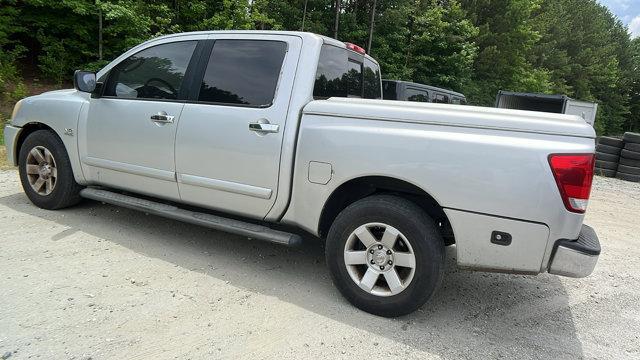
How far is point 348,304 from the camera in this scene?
Result: 3357 mm

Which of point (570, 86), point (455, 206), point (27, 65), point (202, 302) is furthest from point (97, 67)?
point (570, 86)

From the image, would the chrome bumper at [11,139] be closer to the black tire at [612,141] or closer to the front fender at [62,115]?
the front fender at [62,115]

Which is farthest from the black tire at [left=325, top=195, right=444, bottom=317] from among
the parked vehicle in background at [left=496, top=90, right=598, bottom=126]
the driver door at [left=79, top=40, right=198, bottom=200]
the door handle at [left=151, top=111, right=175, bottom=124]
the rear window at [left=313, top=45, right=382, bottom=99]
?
the parked vehicle in background at [left=496, top=90, right=598, bottom=126]

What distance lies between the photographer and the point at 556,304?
3748 millimetres

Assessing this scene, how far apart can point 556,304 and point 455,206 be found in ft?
5.39

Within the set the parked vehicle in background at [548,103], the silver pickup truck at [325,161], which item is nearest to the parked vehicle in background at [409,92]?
the parked vehicle in background at [548,103]

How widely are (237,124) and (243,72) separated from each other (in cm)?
48

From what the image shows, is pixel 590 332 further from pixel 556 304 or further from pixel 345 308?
pixel 345 308

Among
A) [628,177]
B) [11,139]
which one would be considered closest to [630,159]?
[628,177]

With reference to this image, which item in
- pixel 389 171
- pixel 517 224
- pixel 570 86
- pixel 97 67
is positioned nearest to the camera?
pixel 517 224

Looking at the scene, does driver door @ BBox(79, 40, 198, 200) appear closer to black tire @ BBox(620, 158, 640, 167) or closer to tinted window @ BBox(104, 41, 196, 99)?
tinted window @ BBox(104, 41, 196, 99)

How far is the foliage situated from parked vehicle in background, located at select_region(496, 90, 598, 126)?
7.23 meters

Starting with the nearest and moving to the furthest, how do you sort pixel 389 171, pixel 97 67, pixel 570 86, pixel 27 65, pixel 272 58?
pixel 389 171
pixel 272 58
pixel 97 67
pixel 27 65
pixel 570 86

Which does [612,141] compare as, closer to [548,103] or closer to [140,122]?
[548,103]
